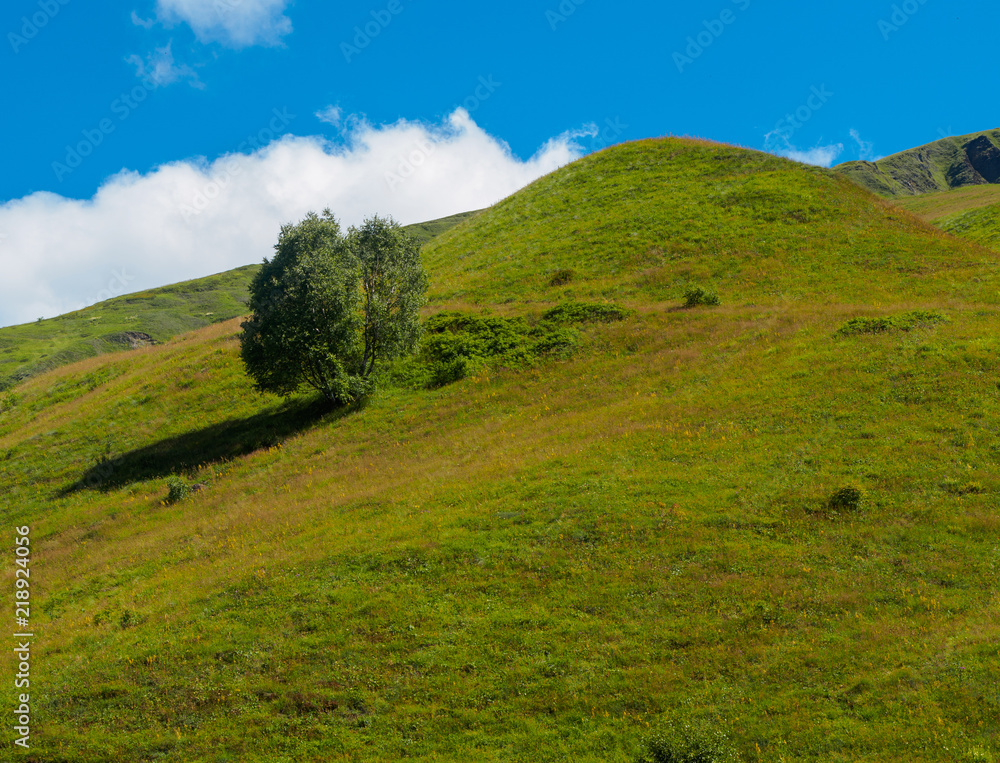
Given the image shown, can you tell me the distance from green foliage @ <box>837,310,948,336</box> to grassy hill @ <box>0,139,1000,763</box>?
17 cm

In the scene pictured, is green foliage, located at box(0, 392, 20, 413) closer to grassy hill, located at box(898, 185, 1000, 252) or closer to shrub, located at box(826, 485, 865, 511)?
shrub, located at box(826, 485, 865, 511)

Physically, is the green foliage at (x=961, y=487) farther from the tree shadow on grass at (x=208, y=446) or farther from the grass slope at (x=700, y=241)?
the tree shadow on grass at (x=208, y=446)

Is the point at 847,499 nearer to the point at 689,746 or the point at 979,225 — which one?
the point at 689,746

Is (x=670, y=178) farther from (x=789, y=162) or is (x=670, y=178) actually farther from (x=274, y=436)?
(x=274, y=436)

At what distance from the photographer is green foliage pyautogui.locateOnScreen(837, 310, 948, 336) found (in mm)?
33250

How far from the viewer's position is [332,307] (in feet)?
123

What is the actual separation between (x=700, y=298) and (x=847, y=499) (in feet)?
86.3

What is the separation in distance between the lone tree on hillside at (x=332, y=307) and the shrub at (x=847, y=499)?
92.7 feet

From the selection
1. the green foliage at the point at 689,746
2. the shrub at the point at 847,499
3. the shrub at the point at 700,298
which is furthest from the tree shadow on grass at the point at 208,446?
the green foliage at the point at 689,746

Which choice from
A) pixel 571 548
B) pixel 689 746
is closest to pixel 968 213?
pixel 571 548

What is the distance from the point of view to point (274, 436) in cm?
3738

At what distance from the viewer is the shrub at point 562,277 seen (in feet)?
171

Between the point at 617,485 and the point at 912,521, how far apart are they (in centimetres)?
984

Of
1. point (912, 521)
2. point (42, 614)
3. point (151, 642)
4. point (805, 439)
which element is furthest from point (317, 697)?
point (805, 439)
